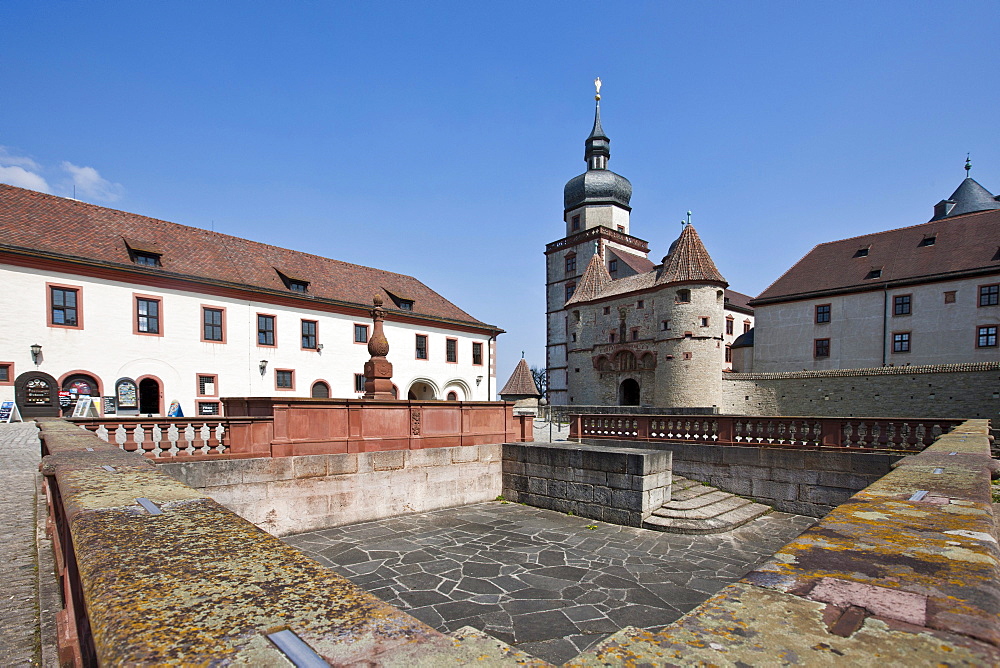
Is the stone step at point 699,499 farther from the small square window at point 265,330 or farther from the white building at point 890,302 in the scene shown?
the white building at point 890,302

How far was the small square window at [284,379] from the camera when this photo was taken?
951 inches

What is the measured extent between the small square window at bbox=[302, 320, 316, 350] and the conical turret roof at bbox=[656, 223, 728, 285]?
2291 cm

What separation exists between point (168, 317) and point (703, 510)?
21.6m

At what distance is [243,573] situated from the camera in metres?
1.46

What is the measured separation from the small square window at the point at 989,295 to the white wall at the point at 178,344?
3135cm

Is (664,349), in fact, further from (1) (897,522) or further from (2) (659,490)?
(1) (897,522)

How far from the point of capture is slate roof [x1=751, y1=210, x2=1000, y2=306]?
1105 inches

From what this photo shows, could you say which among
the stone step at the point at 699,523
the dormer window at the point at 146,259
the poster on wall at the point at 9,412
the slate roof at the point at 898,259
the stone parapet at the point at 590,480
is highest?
the slate roof at the point at 898,259

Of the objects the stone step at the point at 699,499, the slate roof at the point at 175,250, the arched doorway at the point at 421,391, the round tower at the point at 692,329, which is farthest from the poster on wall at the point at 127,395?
the round tower at the point at 692,329

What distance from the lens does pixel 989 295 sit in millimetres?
26609

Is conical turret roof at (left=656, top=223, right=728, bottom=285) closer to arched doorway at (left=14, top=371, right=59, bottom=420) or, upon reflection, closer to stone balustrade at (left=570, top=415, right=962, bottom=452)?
stone balustrade at (left=570, top=415, right=962, bottom=452)

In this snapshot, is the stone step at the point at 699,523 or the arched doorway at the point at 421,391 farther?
the arched doorway at the point at 421,391

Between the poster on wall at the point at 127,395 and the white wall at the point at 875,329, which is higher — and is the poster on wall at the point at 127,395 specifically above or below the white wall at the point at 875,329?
below

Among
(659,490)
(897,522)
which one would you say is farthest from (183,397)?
(897,522)
